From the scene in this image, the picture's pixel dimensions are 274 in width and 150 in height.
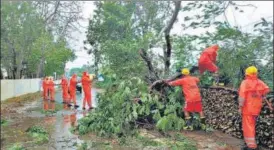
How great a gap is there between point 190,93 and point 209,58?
3.14 feet

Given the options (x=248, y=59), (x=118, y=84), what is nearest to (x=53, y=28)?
(x=118, y=84)

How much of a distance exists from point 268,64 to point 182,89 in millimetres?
2471

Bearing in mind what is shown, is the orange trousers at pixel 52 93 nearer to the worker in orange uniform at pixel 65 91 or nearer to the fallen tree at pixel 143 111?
the worker in orange uniform at pixel 65 91

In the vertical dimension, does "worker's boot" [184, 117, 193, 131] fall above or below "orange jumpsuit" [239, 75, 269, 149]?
below

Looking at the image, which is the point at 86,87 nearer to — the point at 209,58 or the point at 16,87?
the point at 209,58

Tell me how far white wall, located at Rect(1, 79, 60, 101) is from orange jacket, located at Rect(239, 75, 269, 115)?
61.3ft

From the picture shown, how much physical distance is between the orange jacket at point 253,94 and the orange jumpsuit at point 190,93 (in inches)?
85.0

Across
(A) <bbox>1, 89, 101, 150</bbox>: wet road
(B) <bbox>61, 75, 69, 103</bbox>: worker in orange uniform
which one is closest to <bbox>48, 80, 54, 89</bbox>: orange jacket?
(B) <bbox>61, 75, 69, 103</bbox>: worker in orange uniform

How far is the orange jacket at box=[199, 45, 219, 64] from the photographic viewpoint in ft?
29.7

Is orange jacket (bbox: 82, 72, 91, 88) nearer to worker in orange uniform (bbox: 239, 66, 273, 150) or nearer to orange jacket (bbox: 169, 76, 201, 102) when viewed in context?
orange jacket (bbox: 169, 76, 201, 102)

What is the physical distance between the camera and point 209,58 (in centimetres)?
919

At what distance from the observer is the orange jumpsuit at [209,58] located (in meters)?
9.05

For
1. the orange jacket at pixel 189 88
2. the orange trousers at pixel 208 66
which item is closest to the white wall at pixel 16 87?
the orange jacket at pixel 189 88

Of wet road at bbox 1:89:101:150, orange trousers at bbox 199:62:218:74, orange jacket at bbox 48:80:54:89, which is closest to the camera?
wet road at bbox 1:89:101:150
